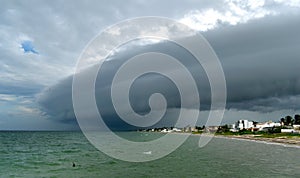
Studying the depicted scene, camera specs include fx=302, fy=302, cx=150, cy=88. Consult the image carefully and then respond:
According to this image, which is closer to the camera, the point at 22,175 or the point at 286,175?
the point at 286,175

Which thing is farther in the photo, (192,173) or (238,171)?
(238,171)

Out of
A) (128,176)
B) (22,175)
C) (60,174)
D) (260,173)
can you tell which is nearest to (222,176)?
(260,173)

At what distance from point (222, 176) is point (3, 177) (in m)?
24.5

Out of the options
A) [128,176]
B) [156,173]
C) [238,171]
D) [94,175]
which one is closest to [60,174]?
[94,175]

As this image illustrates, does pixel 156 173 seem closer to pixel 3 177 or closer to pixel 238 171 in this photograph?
pixel 238 171

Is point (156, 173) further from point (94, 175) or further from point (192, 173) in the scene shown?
point (94, 175)

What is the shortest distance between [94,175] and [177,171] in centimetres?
952

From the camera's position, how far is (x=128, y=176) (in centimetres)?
3198

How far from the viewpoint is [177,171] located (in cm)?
3516

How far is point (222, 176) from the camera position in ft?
104

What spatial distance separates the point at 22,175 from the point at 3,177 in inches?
82.1

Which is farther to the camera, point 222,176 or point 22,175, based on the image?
point 22,175

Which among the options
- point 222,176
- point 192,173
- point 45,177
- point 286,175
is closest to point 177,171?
point 192,173

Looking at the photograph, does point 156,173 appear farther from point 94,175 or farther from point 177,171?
point 94,175
